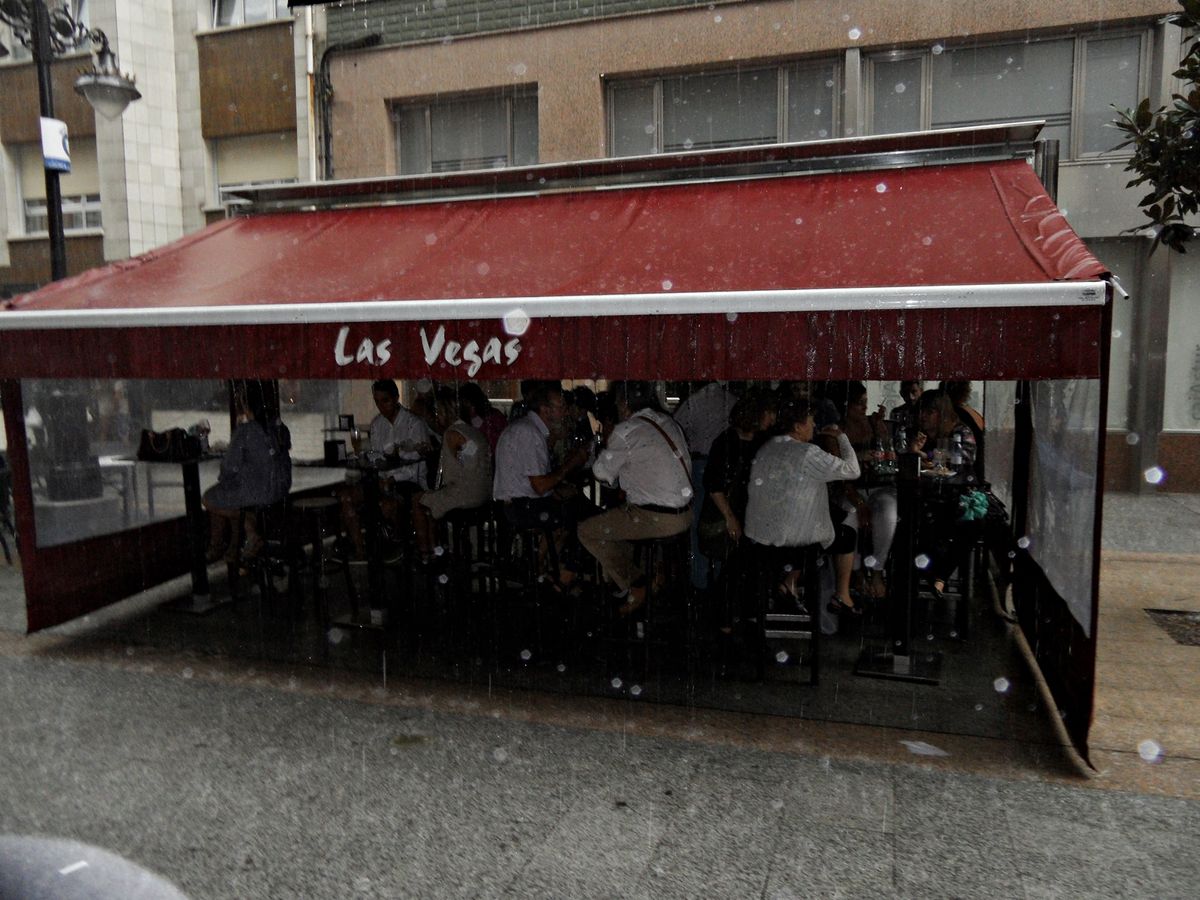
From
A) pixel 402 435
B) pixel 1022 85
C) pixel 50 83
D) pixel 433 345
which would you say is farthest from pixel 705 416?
pixel 1022 85

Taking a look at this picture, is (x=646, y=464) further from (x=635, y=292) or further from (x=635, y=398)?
(x=635, y=292)

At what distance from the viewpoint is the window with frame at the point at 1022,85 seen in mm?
11945

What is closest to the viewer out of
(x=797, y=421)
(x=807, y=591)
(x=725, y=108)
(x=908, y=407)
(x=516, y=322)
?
(x=516, y=322)

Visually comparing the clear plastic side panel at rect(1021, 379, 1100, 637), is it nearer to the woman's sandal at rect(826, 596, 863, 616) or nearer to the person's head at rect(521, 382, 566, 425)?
the woman's sandal at rect(826, 596, 863, 616)

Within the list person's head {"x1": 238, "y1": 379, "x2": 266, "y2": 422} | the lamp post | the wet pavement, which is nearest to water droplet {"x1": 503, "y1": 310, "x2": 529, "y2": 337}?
the wet pavement

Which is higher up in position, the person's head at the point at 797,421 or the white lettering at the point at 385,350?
the white lettering at the point at 385,350

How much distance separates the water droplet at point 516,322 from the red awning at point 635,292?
0.04 feet

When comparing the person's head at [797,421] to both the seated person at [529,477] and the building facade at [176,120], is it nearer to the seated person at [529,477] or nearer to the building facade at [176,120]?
the seated person at [529,477]

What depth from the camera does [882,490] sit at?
6.91 metres

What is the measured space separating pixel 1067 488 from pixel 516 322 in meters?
3.33

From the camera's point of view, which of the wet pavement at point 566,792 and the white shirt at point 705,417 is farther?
the white shirt at point 705,417

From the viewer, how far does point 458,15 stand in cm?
1388

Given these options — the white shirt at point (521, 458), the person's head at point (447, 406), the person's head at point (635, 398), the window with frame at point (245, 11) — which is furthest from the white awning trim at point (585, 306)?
the window with frame at point (245, 11)

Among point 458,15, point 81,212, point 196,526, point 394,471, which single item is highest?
point 458,15
